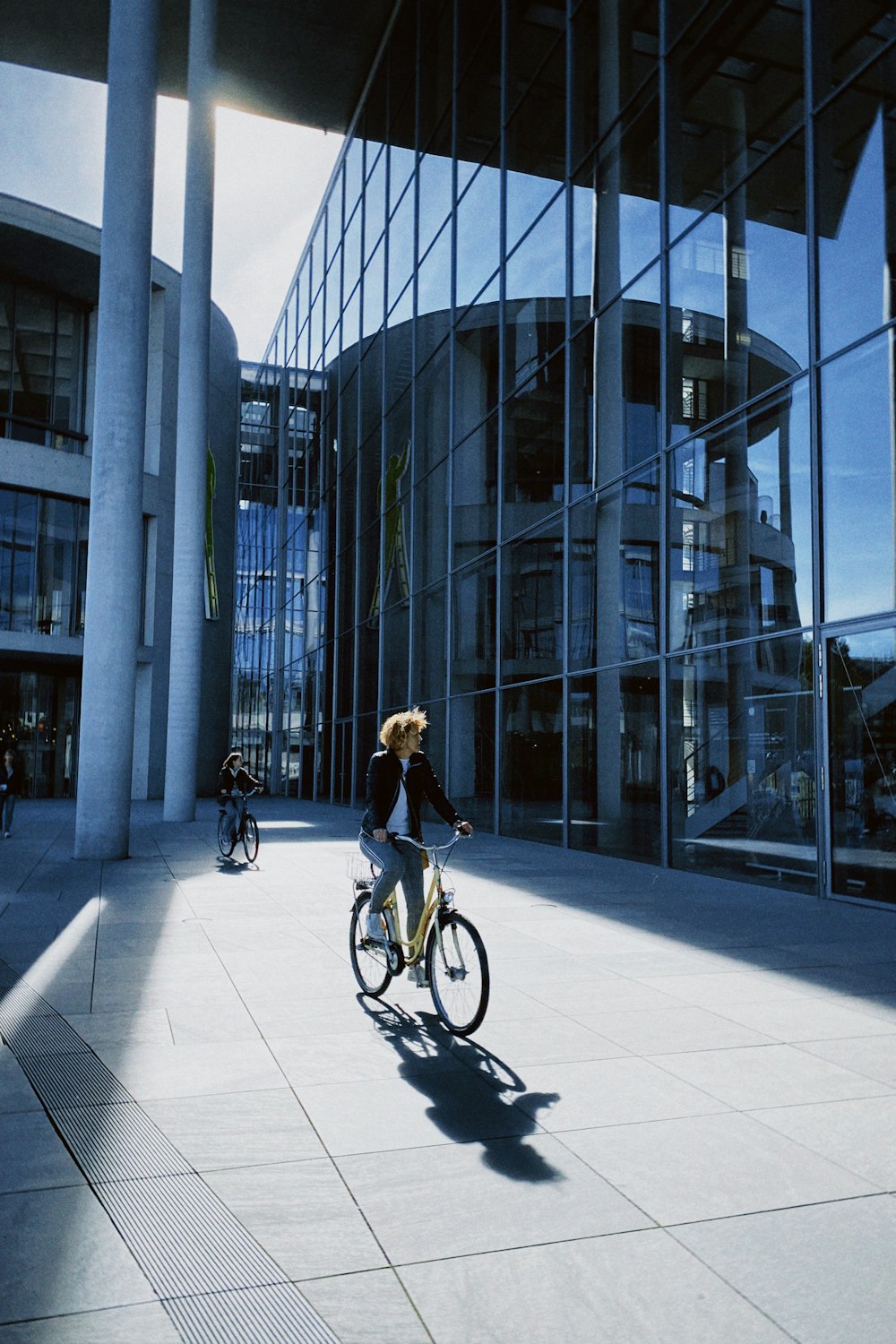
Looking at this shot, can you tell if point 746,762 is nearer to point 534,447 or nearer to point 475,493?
point 534,447

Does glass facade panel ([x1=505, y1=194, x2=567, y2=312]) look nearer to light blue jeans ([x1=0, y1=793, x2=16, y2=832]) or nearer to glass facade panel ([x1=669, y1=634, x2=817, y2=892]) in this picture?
glass facade panel ([x1=669, y1=634, x2=817, y2=892])

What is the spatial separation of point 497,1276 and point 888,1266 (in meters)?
1.14

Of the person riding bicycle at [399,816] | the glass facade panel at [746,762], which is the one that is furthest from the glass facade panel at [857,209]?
the person riding bicycle at [399,816]

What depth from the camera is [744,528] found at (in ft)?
44.2

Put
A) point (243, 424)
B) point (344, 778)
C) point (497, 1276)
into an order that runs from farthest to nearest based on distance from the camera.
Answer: point (243, 424) < point (344, 778) < point (497, 1276)

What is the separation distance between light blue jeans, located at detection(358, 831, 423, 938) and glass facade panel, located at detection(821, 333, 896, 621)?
630 centimetres

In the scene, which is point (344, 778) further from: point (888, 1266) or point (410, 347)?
point (888, 1266)

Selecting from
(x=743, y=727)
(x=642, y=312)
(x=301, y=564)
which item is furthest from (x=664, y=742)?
(x=301, y=564)

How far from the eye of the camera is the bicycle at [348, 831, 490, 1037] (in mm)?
5922

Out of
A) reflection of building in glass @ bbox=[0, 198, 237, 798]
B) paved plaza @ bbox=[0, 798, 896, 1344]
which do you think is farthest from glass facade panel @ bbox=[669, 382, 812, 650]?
reflection of building in glass @ bbox=[0, 198, 237, 798]

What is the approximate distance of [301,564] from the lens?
40.6 metres

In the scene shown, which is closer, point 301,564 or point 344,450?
point 344,450

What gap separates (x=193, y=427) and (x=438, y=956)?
21698mm

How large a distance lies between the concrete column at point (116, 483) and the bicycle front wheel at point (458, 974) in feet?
31.1
